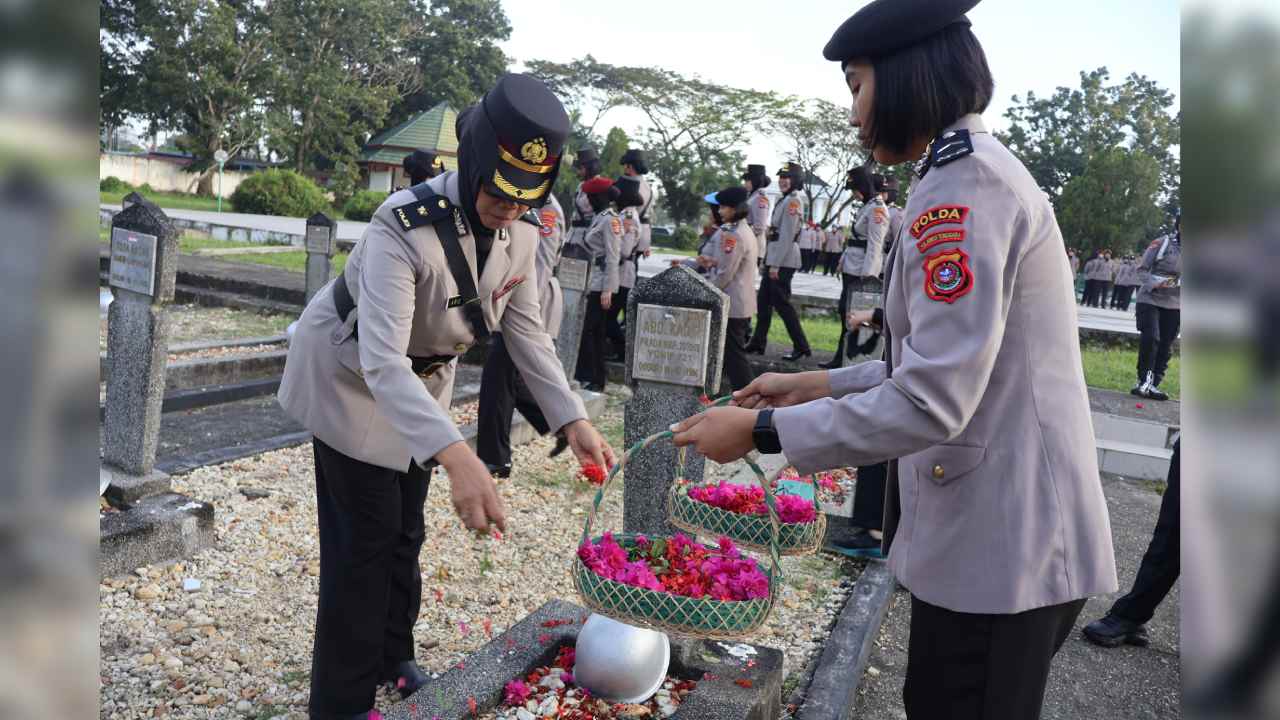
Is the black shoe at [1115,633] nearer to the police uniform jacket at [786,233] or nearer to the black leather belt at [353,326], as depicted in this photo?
the black leather belt at [353,326]

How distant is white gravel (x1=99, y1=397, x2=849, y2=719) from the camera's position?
341 cm

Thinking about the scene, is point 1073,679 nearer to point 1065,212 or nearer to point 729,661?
point 729,661

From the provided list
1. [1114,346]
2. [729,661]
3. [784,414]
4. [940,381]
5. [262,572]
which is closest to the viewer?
[940,381]

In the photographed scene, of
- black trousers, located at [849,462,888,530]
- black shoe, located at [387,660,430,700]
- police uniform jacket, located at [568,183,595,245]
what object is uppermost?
police uniform jacket, located at [568,183,595,245]

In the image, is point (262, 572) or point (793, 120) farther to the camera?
point (793, 120)

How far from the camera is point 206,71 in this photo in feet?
112

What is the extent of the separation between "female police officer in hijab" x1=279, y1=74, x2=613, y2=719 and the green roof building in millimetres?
38830

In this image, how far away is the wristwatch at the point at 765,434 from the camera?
1816mm

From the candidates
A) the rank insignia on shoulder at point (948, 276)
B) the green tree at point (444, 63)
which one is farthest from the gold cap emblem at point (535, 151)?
the green tree at point (444, 63)

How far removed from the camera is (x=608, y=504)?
6.16 metres

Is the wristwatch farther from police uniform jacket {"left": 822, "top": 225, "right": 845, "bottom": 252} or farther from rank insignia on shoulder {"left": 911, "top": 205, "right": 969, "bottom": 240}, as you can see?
police uniform jacket {"left": 822, "top": 225, "right": 845, "bottom": 252}

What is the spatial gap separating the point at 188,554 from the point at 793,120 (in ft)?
124

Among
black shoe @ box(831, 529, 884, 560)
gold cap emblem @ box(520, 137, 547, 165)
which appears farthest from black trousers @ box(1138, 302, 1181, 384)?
gold cap emblem @ box(520, 137, 547, 165)

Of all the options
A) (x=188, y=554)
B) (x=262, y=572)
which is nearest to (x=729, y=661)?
(x=262, y=572)
